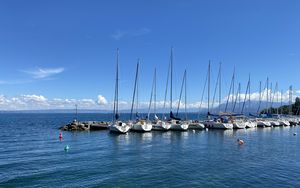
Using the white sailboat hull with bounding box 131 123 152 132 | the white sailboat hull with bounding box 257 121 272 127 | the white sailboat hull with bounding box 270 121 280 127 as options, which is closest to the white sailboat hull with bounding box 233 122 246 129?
the white sailboat hull with bounding box 257 121 272 127

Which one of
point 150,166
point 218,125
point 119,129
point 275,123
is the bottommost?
point 150,166

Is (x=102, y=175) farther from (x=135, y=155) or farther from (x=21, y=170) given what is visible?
(x=135, y=155)

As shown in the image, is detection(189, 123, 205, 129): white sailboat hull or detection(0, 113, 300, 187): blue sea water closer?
detection(0, 113, 300, 187): blue sea water

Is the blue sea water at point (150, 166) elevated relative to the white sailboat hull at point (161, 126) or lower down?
lower down

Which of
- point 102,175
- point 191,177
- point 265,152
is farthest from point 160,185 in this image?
point 265,152

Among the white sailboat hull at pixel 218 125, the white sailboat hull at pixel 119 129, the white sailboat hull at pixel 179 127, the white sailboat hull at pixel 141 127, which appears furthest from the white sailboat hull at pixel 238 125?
the white sailboat hull at pixel 119 129

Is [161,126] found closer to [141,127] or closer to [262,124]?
[141,127]

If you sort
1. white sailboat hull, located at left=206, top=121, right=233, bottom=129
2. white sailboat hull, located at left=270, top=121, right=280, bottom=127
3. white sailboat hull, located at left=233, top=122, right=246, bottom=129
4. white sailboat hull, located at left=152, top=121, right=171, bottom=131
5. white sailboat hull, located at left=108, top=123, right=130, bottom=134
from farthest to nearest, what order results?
white sailboat hull, located at left=270, top=121, right=280, bottom=127 → white sailboat hull, located at left=233, top=122, right=246, bottom=129 → white sailboat hull, located at left=206, top=121, right=233, bottom=129 → white sailboat hull, located at left=152, top=121, right=171, bottom=131 → white sailboat hull, located at left=108, top=123, right=130, bottom=134

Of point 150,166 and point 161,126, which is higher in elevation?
point 161,126

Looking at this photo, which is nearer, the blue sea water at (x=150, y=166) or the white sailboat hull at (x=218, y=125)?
the blue sea water at (x=150, y=166)

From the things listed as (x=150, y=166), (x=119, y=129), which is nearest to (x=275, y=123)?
(x=119, y=129)

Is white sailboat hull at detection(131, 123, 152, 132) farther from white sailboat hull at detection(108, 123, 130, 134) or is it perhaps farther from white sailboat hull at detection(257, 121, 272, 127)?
white sailboat hull at detection(257, 121, 272, 127)

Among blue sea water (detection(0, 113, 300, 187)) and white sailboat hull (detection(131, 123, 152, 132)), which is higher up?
white sailboat hull (detection(131, 123, 152, 132))

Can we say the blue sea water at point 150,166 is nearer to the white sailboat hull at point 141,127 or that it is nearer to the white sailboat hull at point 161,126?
the white sailboat hull at point 141,127
